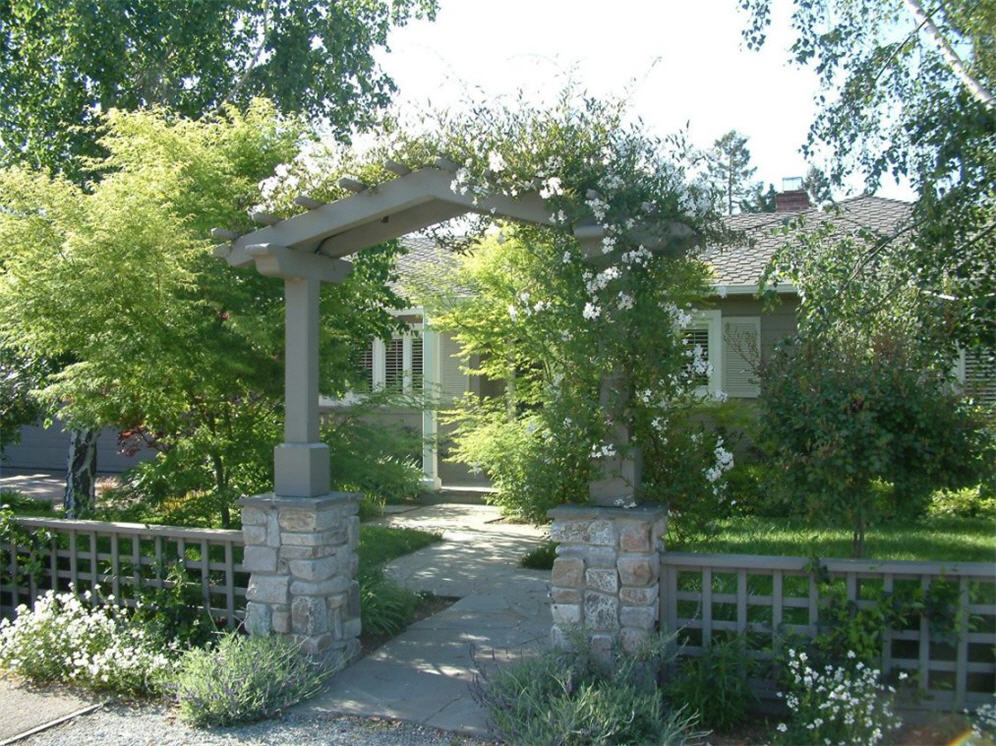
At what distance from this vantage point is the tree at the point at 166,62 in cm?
1005

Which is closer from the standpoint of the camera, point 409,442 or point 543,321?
point 543,321

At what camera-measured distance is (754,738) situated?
4.18 meters

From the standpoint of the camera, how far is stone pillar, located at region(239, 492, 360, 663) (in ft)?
16.7

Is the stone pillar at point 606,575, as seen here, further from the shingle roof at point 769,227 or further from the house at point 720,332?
the shingle roof at point 769,227

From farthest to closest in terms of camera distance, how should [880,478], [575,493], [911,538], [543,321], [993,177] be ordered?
[911,538]
[993,177]
[575,493]
[543,321]
[880,478]

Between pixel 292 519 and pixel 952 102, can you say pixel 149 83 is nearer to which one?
pixel 292 519

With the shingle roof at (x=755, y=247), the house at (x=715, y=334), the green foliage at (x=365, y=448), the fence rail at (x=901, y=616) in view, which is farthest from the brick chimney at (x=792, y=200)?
the fence rail at (x=901, y=616)

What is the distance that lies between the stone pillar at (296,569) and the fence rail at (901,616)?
190cm

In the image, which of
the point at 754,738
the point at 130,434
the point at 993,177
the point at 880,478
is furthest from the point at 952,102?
the point at 130,434

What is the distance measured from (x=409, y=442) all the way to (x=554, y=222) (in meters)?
3.29

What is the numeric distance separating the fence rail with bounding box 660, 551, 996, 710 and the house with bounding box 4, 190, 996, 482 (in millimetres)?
4641

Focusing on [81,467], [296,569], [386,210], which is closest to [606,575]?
[296,569]

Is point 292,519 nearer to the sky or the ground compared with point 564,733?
nearer to the sky

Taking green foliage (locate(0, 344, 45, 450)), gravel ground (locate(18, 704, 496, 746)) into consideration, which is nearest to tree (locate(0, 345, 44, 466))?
green foliage (locate(0, 344, 45, 450))
